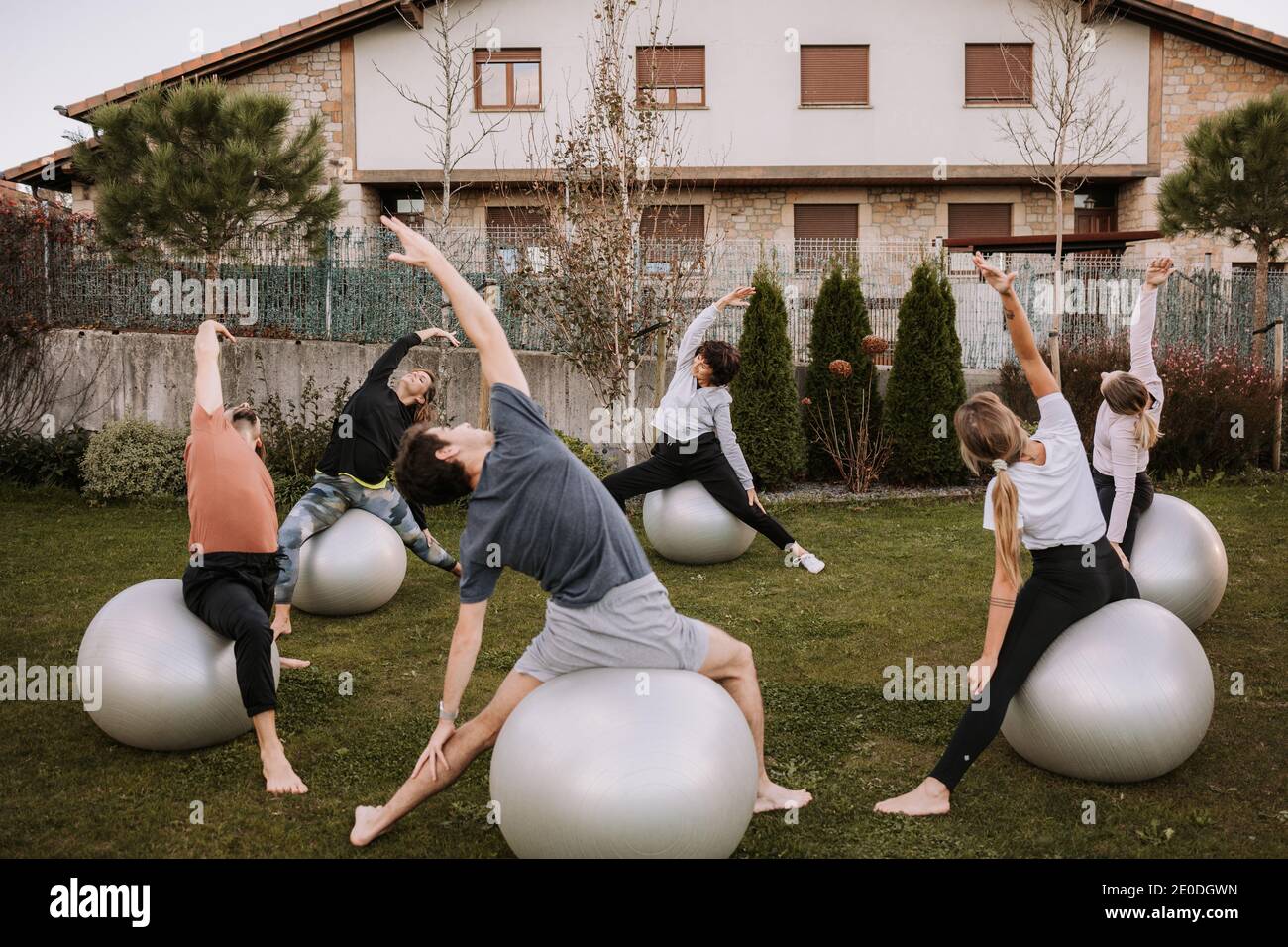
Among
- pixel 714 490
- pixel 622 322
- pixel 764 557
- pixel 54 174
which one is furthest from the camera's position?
pixel 54 174

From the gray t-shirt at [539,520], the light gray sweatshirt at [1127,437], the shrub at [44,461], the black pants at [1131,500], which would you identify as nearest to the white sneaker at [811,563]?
the black pants at [1131,500]

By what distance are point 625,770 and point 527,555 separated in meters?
0.80

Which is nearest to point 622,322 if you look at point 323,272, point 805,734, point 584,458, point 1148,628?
point 584,458

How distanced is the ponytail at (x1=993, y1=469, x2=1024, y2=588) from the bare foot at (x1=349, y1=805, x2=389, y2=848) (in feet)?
9.02

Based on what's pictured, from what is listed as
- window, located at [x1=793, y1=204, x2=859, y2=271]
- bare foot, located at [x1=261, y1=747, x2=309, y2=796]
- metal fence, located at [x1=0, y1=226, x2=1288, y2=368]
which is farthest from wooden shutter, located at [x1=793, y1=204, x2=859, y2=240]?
bare foot, located at [x1=261, y1=747, x2=309, y2=796]

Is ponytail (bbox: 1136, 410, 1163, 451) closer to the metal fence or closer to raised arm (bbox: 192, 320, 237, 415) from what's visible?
raised arm (bbox: 192, 320, 237, 415)

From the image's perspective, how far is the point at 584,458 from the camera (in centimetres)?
1297

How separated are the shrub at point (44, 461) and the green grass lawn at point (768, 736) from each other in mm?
3588

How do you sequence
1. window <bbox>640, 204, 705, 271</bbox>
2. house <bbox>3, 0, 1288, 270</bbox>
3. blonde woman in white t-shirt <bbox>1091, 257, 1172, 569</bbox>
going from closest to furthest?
1. blonde woman in white t-shirt <bbox>1091, 257, 1172, 569</bbox>
2. window <bbox>640, 204, 705, 271</bbox>
3. house <bbox>3, 0, 1288, 270</bbox>

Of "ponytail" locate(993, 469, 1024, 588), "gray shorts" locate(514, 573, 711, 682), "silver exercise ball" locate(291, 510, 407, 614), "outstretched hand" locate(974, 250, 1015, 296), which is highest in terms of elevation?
"outstretched hand" locate(974, 250, 1015, 296)

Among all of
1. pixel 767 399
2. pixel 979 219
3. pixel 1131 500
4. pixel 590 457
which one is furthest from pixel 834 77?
pixel 1131 500

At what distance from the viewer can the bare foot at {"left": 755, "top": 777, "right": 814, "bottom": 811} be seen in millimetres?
4555
